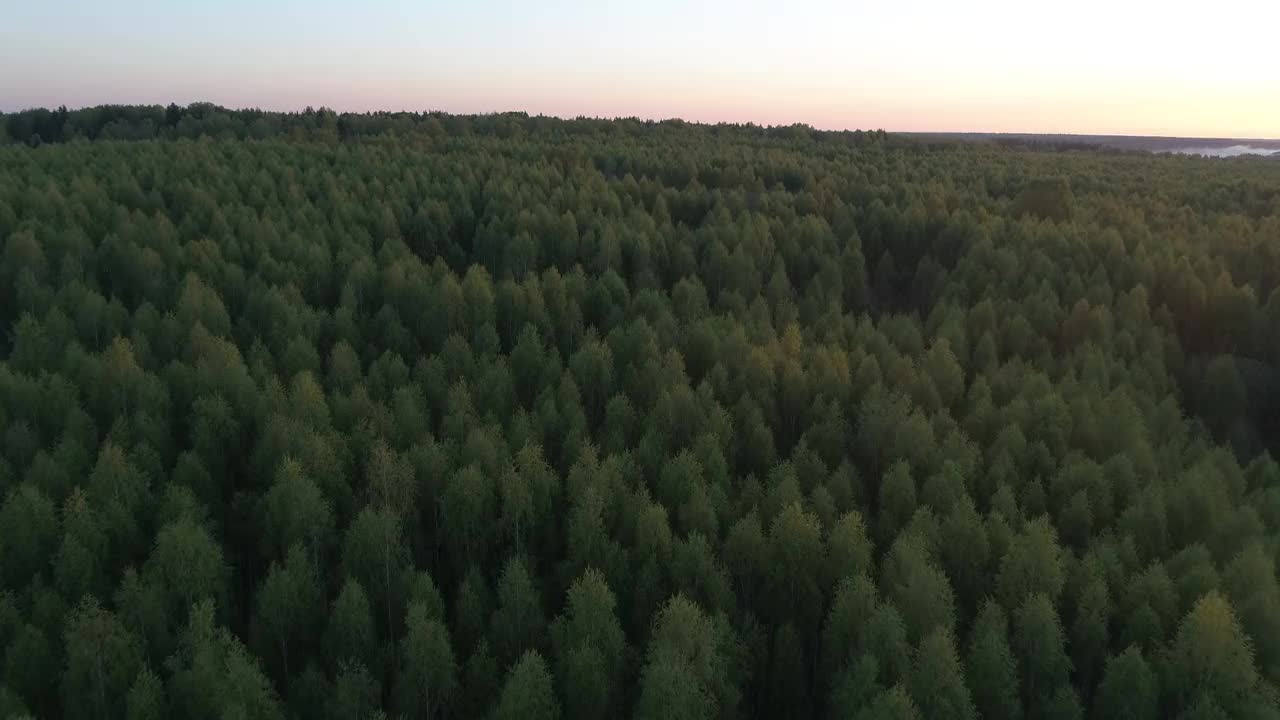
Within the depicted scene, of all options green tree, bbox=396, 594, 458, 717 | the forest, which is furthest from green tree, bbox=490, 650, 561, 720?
green tree, bbox=396, 594, 458, 717

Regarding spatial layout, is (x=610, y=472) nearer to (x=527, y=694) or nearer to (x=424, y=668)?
(x=424, y=668)

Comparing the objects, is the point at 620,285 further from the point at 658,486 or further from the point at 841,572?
the point at 841,572

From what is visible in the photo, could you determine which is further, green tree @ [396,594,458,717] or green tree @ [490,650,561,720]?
green tree @ [396,594,458,717]

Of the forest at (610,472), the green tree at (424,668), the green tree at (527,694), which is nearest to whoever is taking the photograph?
the green tree at (527,694)

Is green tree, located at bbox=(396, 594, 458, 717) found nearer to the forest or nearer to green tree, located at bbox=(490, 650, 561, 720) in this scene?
the forest

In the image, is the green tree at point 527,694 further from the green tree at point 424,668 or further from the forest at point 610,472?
the green tree at point 424,668

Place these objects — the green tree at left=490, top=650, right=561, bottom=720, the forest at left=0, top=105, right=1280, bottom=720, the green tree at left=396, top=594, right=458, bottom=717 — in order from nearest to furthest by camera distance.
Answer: the green tree at left=490, top=650, right=561, bottom=720 → the green tree at left=396, top=594, right=458, bottom=717 → the forest at left=0, top=105, right=1280, bottom=720

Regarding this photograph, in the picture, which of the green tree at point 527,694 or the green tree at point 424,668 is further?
the green tree at point 424,668

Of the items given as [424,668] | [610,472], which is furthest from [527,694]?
[610,472]

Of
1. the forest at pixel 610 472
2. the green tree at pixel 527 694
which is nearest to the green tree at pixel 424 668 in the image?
the forest at pixel 610 472
